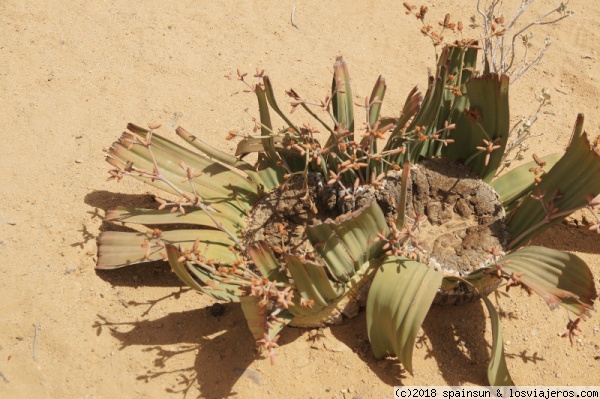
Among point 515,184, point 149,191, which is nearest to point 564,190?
point 515,184

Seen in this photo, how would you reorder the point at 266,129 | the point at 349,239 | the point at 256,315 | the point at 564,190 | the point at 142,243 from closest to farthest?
the point at 256,315, the point at 349,239, the point at 564,190, the point at 142,243, the point at 266,129

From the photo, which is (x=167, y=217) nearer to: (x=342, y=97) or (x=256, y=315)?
(x=256, y=315)

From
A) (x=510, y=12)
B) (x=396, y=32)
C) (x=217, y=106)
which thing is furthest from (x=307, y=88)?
(x=510, y=12)

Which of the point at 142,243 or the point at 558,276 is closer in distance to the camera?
the point at 558,276

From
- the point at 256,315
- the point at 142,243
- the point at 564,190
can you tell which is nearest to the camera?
the point at 256,315

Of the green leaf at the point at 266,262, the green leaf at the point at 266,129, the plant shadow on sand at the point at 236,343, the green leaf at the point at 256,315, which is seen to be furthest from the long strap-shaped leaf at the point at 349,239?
the green leaf at the point at 266,129

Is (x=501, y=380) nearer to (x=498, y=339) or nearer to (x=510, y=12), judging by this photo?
(x=498, y=339)
